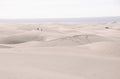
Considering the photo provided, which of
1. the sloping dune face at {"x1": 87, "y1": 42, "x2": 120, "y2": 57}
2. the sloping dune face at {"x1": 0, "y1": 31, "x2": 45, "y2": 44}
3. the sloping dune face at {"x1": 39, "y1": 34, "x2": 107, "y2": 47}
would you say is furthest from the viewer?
the sloping dune face at {"x1": 0, "y1": 31, "x2": 45, "y2": 44}

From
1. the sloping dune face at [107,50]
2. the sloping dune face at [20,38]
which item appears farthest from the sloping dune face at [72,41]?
the sloping dune face at [20,38]

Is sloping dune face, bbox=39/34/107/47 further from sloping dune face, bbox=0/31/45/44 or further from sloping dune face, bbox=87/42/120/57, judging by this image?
sloping dune face, bbox=0/31/45/44

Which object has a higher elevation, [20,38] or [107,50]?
[107,50]

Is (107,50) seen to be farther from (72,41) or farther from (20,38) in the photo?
(20,38)

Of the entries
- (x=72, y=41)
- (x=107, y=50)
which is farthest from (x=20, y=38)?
(x=107, y=50)

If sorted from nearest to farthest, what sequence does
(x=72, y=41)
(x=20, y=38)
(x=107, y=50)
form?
1. (x=107, y=50)
2. (x=72, y=41)
3. (x=20, y=38)

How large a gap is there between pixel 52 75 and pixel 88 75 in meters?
0.28

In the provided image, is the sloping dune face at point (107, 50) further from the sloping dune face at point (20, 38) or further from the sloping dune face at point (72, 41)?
the sloping dune face at point (20, 38)

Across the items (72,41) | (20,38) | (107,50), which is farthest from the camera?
(20,38)

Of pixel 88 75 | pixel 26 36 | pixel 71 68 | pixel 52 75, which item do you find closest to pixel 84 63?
pixel 71 68

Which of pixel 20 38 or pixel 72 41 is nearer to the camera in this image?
pixel 72 41

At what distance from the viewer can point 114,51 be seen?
2.74 metres

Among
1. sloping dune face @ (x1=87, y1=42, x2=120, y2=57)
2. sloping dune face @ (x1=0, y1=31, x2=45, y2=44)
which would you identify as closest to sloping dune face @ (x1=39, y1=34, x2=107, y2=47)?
sloping dune face @ (x1=87, y1=42, x2=120, y2=57)

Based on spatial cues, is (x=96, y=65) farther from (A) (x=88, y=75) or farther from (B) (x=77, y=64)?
(A) (x=88, y=75)
